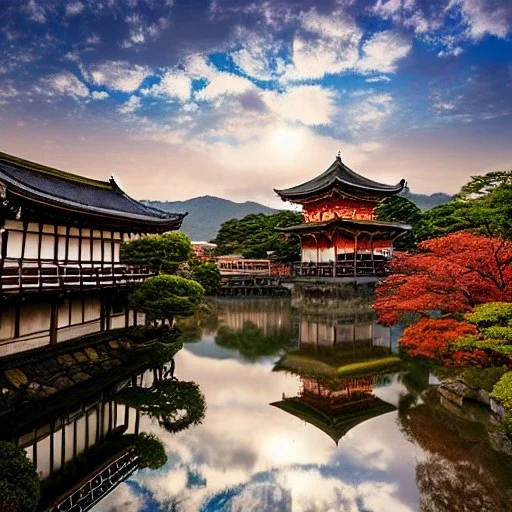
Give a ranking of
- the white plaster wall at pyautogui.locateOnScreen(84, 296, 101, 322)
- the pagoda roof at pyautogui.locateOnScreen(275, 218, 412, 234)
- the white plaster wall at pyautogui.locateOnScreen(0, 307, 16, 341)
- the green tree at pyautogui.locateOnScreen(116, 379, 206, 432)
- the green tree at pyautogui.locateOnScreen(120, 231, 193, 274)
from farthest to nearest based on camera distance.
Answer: the pagoda roof at pyautogui.locateOnScreen(275, 218, 412, 234) → the green tree at pyautogui.locateOnScreen(120, 231, 193, 274) → the white plaster wall at pyautogui.locateOnScreen(84, 296, 101, 322) → the white plaster wall at pyautogui.locateOnScreen(0, 307, 16, 341) → the green tree at pyautogui.locateOnScreen(116, 379, 206, 432)

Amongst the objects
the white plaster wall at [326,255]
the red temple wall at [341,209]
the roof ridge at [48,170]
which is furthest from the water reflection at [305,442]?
the red temple wall at [341,209]

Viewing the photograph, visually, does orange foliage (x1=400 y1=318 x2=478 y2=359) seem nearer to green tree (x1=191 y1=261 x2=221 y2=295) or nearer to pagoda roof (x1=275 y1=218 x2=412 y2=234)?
pagoda roof (x1=275 y1=218 x2=412 y2=234)

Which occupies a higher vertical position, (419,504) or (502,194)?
(502,194)

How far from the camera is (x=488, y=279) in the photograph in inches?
611

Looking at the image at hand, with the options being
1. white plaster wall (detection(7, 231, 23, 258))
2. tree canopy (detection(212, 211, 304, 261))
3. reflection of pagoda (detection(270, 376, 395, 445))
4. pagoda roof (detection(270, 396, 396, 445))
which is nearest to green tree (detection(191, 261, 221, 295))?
tree canopy (detection(212, 211, 304, 261))

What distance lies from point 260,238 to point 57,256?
115 ft

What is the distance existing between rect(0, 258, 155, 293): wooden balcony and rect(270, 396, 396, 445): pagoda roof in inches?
308

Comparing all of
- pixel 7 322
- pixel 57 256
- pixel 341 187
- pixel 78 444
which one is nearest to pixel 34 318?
pixel 7 322

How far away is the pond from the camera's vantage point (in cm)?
820

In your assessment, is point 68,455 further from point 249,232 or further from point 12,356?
point 249,232

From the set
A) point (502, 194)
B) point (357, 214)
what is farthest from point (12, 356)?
point (357, 214)

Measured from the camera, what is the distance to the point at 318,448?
10586 mm

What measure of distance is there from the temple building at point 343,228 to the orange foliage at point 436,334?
14855 mm

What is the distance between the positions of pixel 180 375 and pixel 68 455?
6.64m
